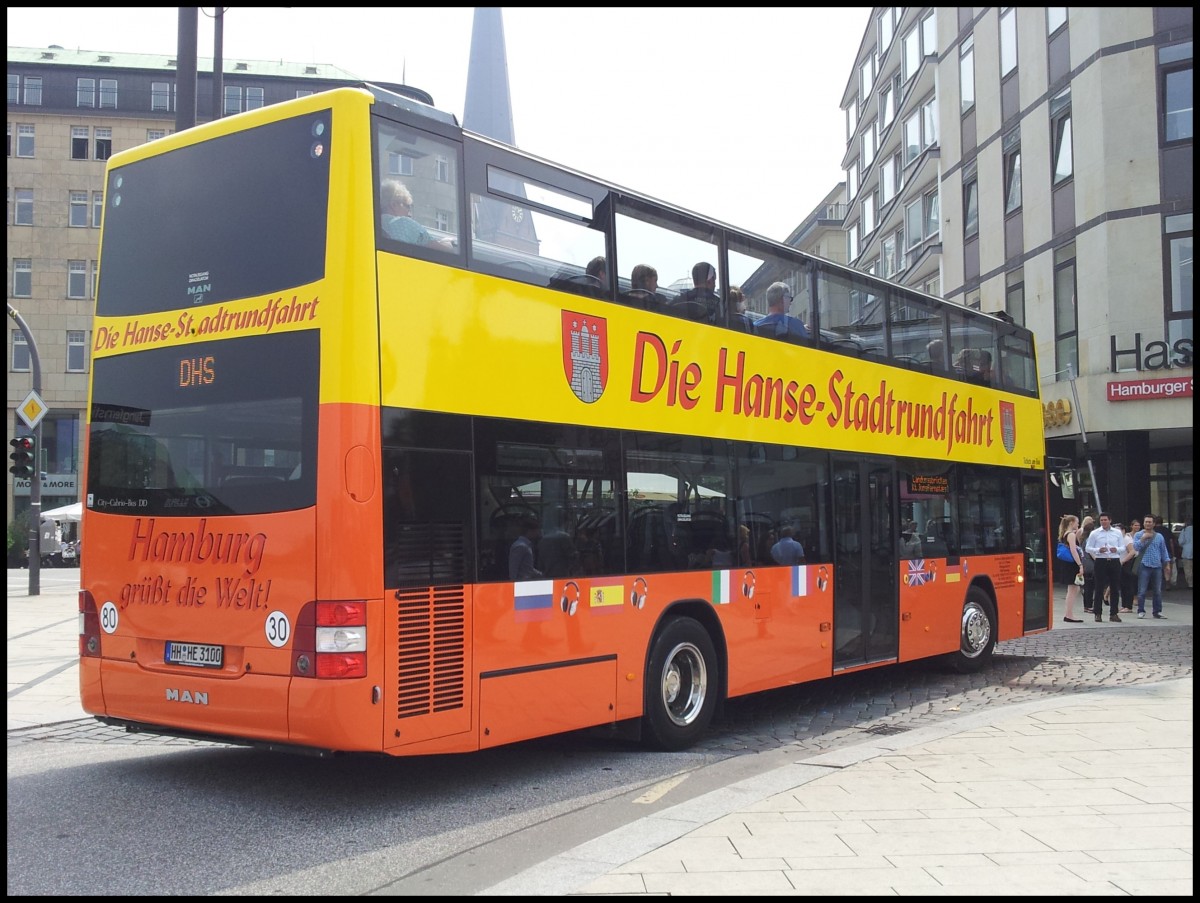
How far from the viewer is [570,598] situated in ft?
25.6

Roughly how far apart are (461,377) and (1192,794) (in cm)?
488

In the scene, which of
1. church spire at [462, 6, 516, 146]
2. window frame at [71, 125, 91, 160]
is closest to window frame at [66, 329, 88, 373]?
window frame at [71, 125, 91, 160]

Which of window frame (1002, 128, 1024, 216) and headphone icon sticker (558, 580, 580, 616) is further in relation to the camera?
window frame (1002, 128, 1024, 216)

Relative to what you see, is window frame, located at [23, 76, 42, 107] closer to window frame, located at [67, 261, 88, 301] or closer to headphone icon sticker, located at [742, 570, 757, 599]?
window frame, located at [67, 261, 88, 301]

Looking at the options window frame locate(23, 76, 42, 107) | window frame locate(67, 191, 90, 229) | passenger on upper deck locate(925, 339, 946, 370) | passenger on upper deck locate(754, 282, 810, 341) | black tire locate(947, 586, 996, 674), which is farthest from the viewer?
window frame locate(23, 76, 42, 107)

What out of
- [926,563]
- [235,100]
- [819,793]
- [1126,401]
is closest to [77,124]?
[235,100]

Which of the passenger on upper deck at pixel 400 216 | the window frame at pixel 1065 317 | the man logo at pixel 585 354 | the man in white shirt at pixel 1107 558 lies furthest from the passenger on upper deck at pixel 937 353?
the window frame at pixel 1065 317

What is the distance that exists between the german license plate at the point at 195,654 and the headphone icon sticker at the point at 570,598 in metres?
2.17

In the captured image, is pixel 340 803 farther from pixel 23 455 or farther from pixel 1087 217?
pixel 1087 217

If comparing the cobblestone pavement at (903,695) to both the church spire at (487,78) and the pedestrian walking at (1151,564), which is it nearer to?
the pedestrian walking at (1151,564)

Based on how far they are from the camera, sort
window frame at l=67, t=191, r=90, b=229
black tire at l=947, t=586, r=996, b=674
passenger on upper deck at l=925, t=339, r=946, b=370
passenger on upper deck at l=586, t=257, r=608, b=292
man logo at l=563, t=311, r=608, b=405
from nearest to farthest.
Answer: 1. man logo at l=563, t=311, r=608, b=405
2. passenger on upper deck at l=586, t=257, r=608, b=292
3. passenger on upper deck at l=925, t=339, r=946, b=370
4. black tire at l=947, t=586, r=996, b=674
5. window frame at l=67, t=191, r=90, b=229

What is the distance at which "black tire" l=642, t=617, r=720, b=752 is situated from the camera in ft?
28.2

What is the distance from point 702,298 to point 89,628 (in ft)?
16.8

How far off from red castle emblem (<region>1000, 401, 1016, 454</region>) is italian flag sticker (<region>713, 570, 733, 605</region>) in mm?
6660
